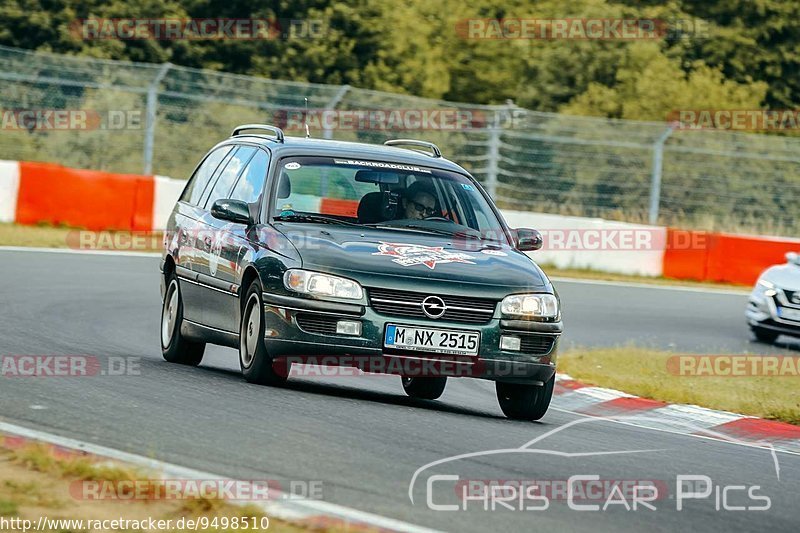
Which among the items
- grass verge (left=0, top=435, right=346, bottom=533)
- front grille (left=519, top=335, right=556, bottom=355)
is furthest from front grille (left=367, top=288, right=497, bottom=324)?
grass verge (left=0, top=435, right=346, bottom=533)

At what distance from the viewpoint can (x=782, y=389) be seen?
12.9 meters

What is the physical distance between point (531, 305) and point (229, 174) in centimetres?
283

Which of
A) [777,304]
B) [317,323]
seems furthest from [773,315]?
[317,323]

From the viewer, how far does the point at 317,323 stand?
8641 millimetres

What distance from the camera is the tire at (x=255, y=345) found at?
892cm

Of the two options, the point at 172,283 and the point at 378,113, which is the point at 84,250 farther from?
the point at 172,283

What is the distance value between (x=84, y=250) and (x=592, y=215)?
1032 centimetres

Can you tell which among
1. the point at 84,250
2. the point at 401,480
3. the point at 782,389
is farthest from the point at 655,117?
the point at 401,480

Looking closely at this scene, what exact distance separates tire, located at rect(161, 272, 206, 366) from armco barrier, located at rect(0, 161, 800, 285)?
38.8ft

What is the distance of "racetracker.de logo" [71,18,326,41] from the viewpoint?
3619 cm

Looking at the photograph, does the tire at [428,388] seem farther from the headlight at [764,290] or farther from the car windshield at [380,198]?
the headlight at [764,290]

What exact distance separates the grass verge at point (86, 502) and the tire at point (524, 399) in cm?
360

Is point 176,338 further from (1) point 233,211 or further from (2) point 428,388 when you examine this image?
(2) point 428,388

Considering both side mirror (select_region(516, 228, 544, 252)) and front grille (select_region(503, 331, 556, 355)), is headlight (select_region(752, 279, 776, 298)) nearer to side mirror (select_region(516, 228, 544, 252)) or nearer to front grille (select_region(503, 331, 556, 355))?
side mirror (select_region(516, 228, 544, 252))
